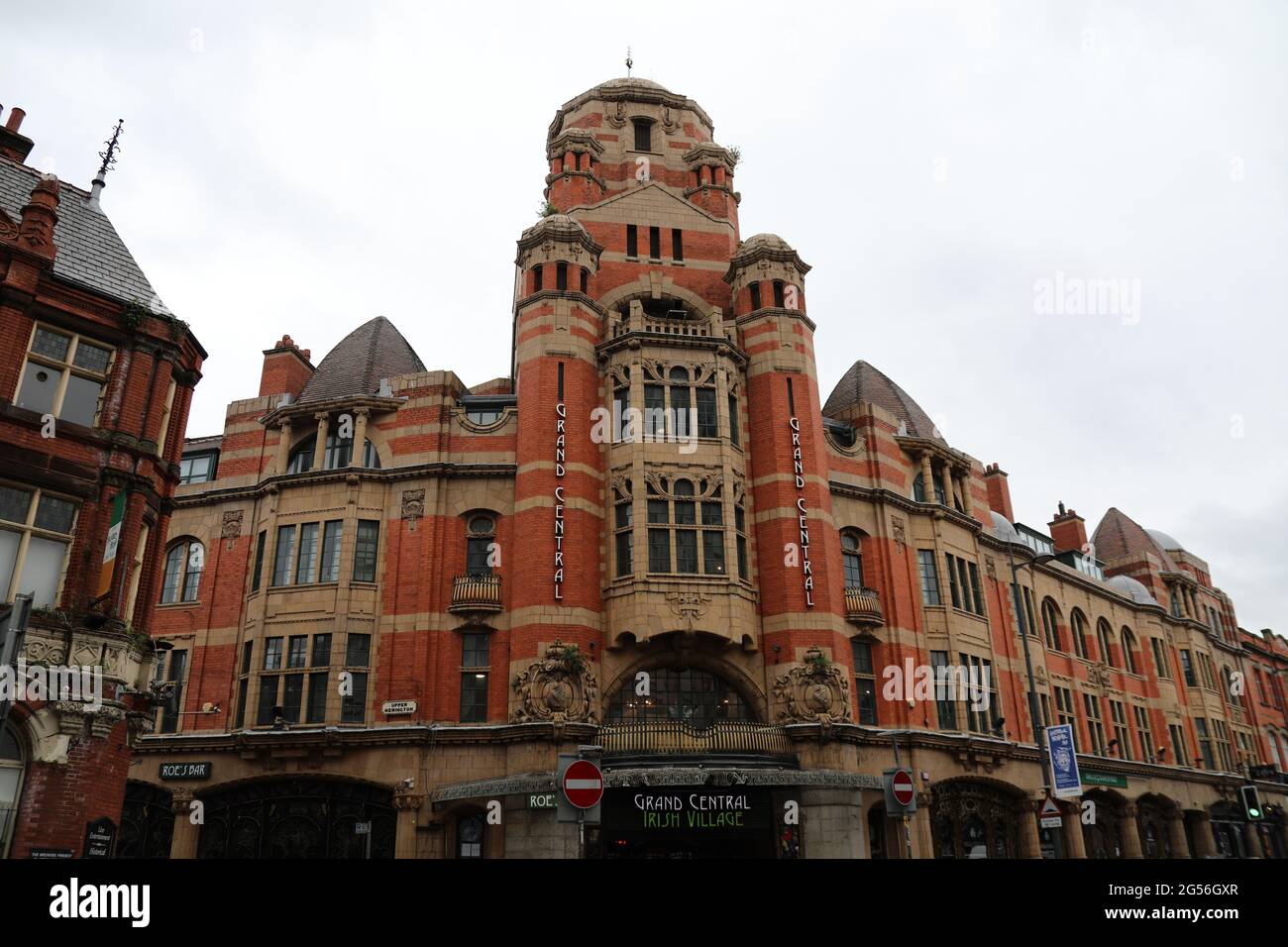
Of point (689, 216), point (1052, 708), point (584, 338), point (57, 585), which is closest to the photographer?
point (57, 585)

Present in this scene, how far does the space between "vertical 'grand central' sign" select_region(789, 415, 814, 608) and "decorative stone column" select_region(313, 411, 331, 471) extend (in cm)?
1737

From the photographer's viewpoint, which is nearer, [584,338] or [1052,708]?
[584,338]

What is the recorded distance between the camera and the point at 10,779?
709 inches

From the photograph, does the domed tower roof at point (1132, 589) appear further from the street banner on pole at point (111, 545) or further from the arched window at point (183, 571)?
the street banner on pole at point (111, 545)

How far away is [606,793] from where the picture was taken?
27781 mm

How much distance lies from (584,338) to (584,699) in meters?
13.5

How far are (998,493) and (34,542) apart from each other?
45.6m

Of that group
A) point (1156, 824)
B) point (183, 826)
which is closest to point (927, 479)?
point (1156, 824)

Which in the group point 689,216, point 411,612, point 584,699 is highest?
point 689,216

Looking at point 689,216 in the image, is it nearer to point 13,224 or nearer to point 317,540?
point 317,540

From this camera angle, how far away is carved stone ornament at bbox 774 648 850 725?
30016 mm

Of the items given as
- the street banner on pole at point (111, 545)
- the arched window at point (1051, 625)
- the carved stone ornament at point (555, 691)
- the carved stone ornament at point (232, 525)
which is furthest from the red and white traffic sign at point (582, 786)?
the arched window at point (1051, 625)
